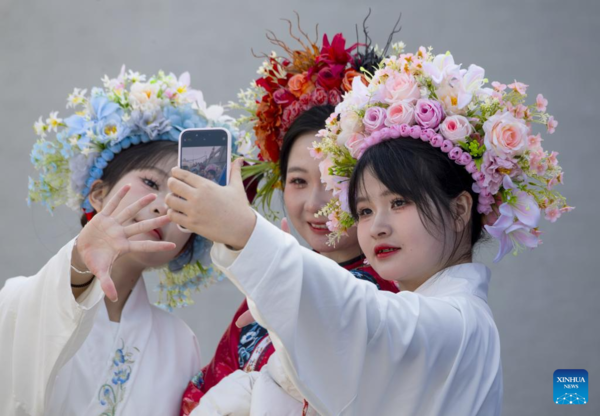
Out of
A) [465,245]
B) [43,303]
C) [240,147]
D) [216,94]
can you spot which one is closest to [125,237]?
[43,303]

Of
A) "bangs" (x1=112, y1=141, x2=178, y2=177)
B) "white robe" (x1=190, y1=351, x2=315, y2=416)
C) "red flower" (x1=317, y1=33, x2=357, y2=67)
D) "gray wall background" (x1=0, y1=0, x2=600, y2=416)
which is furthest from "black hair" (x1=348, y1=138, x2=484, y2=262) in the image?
"gray wall background" (x1=0, y1=0, x2=600, y2=416)

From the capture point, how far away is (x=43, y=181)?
259 cm

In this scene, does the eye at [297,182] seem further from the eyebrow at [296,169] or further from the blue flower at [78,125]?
the blue flower at [78,125]

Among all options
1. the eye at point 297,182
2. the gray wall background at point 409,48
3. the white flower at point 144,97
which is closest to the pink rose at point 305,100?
the eye at point 297,182

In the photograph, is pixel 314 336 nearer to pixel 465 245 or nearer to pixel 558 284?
pixel 465 245

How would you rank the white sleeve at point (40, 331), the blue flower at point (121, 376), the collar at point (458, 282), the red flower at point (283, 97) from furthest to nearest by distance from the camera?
the red flower at point (283, 97), the blue flower at point (121, 376), the white sleeve at point (40, 331), the collar at point (458, 282)

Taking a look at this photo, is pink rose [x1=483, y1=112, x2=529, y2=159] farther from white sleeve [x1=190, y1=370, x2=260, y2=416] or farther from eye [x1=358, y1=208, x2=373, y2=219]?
white sleeve [x1=190, y1=370, x2=260, y2=416]

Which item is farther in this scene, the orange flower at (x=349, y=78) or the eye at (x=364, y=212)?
the orange flower at (x=349, y=78)

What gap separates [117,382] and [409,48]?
6.75ft

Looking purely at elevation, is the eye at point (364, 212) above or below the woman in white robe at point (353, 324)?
above

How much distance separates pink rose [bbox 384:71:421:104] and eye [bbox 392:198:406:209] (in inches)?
9.8

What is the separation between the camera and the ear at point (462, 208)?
1721 mm

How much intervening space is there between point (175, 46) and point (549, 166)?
2.42 m

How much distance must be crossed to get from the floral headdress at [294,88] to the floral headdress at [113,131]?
141 millimetres
